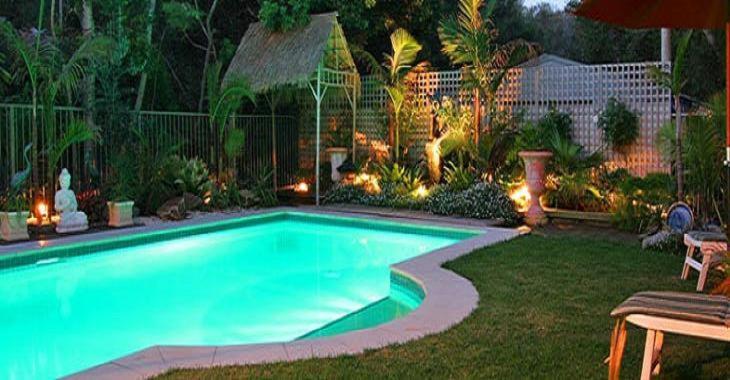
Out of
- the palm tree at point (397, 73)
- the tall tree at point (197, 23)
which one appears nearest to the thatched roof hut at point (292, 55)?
the palm tree at point (397, 73)

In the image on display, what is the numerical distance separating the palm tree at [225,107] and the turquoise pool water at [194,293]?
2736 millimetres

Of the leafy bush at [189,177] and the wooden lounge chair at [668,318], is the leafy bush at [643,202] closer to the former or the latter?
the wooden lounge chair at [668,318]

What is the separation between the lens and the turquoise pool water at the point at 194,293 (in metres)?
5.92

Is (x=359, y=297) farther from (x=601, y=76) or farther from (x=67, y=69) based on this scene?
(x=601, y=76)

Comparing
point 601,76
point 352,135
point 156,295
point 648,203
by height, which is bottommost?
point 156,295

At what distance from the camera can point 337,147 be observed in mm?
15109

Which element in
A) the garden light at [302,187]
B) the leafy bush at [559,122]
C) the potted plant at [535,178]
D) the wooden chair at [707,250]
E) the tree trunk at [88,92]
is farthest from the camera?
the garden light at [302,187]

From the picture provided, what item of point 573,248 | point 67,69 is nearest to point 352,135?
point 67,69

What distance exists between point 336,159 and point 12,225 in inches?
260

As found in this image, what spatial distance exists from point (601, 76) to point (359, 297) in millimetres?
7353

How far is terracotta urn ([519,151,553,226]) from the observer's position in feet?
36.4

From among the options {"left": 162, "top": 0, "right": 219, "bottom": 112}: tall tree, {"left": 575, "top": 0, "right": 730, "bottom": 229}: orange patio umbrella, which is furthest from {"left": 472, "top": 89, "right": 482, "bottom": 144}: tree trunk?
{"left": 575, "top": 0, "right": 730, "bottom": 229}: orange patio umbrella

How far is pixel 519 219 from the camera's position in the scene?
1136cm

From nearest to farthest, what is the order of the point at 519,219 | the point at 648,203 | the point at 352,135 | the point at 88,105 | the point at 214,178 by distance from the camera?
1. the point at 648,203
2. the point at 519,219
3. the point at 88,105
4. the point at 214,178
5. the point at 352,135
